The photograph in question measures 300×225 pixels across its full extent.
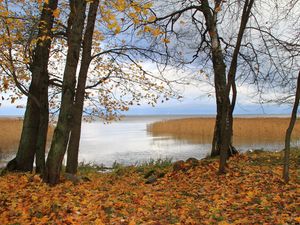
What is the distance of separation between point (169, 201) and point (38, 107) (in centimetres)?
679

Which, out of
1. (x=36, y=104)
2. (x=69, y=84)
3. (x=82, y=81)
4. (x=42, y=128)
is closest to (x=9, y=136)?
(x=36, y=104)

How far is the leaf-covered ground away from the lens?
268 inches

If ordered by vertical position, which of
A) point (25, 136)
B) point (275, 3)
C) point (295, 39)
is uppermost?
point (275, 3)

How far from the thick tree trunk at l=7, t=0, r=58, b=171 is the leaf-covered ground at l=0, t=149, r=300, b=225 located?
291cm

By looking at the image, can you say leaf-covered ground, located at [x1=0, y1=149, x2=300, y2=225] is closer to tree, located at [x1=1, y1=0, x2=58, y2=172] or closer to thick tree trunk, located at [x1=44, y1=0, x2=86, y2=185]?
thick tree trunk, located at [x1=44, y1=0, x2=86, y2=185]

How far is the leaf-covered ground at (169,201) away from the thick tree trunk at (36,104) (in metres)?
2.91

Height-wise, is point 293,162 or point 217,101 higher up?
point 217,101

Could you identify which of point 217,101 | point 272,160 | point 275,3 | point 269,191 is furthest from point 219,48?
point 269,191

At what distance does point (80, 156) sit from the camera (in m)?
24.1

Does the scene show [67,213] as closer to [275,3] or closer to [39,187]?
[39,187]

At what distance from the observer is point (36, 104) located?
12922 millimetres

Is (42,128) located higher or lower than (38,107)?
lower

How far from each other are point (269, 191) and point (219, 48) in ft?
24.7

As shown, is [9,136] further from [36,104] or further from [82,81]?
[82,81]
